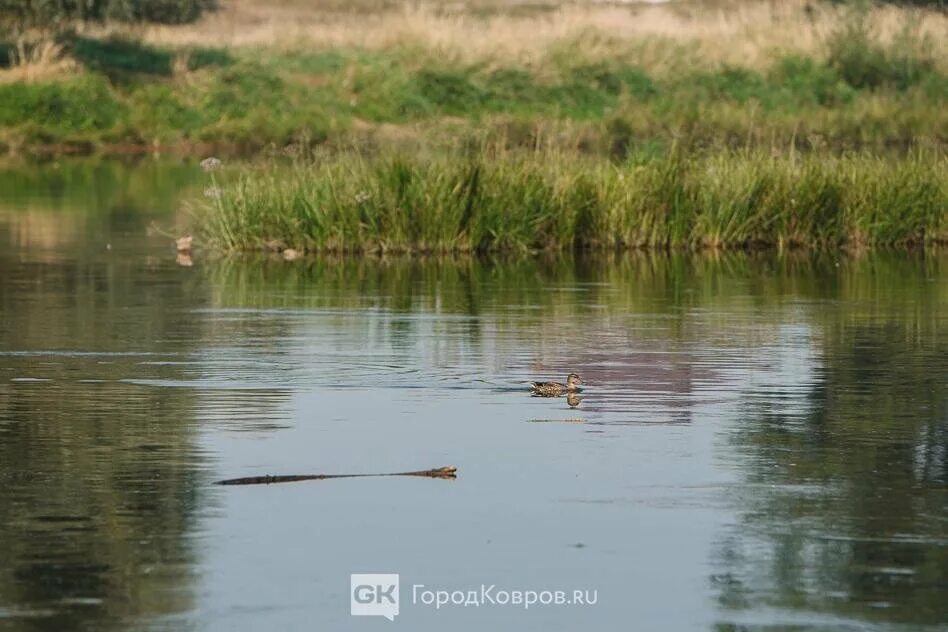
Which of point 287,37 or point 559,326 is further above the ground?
point 287,37

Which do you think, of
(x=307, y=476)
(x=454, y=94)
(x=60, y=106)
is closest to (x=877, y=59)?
(x=454, y=94)

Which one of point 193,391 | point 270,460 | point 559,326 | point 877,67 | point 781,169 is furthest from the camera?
point 877,67

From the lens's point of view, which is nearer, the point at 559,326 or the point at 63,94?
the point at 559,326

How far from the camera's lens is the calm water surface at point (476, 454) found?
7.49 metres

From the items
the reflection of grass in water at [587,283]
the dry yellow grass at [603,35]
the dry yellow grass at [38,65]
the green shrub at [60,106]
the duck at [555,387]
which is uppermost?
→ the dry yellow grass at [603,35]

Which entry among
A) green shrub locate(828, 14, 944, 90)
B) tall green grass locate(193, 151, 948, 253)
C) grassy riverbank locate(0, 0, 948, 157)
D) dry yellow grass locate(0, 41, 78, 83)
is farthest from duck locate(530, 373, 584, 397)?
green shrub locate(828, 14, 944, 90)

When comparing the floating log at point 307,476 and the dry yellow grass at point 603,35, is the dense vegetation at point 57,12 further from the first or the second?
the floating log at point 307,476

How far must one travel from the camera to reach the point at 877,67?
5316 cm

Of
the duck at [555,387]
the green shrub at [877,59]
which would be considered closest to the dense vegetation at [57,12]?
the green shrub at [877,59]

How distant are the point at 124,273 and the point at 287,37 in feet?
134

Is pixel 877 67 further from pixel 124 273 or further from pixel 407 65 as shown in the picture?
pixel 124 273

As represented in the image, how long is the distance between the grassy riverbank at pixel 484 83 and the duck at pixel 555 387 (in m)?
29.1

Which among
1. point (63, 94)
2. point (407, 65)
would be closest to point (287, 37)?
point (407, 65)

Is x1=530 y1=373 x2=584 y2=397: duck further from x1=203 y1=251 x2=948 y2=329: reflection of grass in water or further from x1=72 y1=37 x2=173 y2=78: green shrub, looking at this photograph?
x1=72 y1=37 x2=173 y2=78: green shrub
